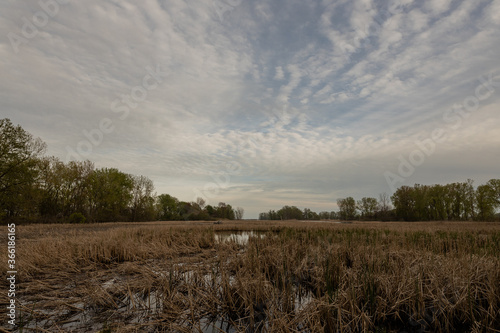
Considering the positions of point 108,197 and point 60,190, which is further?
point 108,197

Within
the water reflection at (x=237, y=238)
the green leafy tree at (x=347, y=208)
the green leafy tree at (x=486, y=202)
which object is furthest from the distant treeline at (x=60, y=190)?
the green leafy tree at (x=486, y=202)

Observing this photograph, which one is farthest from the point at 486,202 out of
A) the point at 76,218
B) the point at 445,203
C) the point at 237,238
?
the point at 76,218

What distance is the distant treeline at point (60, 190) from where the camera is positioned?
27328 millimetres

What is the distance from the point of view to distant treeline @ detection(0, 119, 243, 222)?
27.3 meters

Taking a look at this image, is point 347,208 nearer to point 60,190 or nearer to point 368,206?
point 368,206

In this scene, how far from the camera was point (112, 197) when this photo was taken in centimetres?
4944

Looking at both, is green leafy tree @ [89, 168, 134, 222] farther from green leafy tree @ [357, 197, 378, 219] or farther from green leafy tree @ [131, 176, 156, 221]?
green leafy tree @ [357, 197, 378, 219]

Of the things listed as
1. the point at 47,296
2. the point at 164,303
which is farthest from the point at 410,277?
the point at 47,296

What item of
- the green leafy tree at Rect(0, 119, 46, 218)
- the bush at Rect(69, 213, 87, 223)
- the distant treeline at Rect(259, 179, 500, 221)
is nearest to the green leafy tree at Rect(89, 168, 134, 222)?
the bush at Rect(69, 213, 87, 223)

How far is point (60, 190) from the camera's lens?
42531 mm

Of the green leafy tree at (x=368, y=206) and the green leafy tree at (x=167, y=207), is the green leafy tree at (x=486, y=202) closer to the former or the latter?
the green leafy tree at (x=368, y=206)

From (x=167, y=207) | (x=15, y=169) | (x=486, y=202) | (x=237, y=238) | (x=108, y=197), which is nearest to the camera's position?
(x=237, y=238)

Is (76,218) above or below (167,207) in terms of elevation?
above

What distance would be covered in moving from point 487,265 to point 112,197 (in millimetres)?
57452
